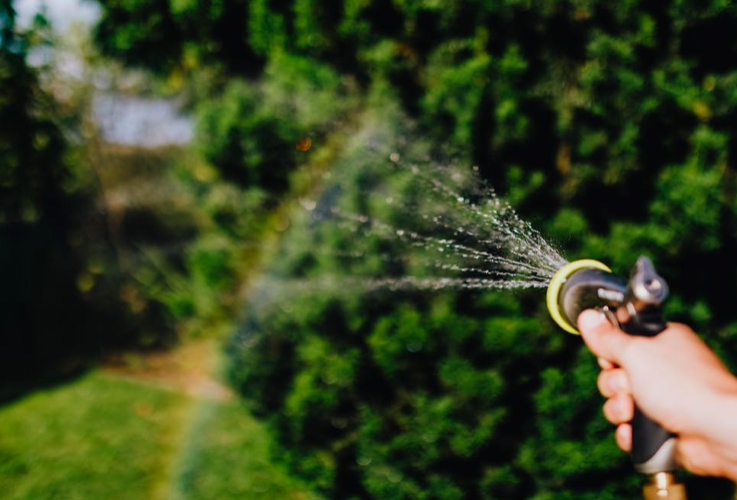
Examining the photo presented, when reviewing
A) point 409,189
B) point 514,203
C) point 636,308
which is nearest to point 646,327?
point 636,308

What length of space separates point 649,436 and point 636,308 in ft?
1.15

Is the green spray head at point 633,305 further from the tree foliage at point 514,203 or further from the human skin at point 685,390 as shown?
the tree foliage at point 514,203

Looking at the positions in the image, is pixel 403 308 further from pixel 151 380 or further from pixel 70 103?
pixel 70 103

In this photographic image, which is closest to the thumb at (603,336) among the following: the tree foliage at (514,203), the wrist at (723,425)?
the wrist at (723,425)

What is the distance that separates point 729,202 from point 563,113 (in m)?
1.11

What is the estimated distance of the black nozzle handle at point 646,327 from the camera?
1353 millimetres

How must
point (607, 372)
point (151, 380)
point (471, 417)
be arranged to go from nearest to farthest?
1. point (607, 372)
2. point (471, 417)
3. point (151, 380)

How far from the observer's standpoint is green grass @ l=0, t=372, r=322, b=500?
190 inches

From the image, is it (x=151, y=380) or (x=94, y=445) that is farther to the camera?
(x=151, y=380)

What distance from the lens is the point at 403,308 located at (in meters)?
3.28

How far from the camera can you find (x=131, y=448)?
5754 mm

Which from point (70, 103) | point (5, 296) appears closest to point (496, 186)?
point (70, 103)

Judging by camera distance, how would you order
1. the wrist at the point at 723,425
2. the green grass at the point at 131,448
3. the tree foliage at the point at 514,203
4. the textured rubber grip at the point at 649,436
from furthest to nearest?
the green grass at the point at 131,448 < the tree foliage at the point at 514,203 < the textured rubber grip at the point at 649,436 < the wrist at the point at 723,425

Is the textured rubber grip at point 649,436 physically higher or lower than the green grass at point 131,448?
lower
